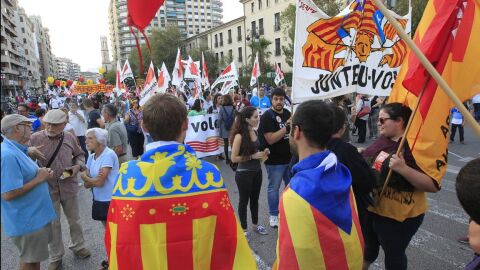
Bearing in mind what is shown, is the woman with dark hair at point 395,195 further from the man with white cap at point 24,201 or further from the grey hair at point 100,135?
the man with white cap at point 24,201

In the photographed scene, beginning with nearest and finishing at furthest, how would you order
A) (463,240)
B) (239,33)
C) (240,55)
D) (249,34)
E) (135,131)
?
(463,240) < (135,131) < (249,34) < (239,33) < (240,55)

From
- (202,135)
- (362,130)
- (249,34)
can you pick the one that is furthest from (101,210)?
(249,34)

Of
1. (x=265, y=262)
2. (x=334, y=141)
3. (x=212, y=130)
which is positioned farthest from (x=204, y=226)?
(x=212, y=130)

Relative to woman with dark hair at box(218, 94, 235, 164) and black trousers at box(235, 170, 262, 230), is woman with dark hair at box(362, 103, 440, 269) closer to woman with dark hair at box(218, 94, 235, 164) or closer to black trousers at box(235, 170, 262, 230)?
black trousers at box(235, 170, 262, 230)

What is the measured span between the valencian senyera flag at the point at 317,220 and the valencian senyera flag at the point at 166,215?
0.37 metres

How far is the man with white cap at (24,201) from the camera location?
2.85m

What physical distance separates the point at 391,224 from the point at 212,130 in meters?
5.56

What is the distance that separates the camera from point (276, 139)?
14.8 ft

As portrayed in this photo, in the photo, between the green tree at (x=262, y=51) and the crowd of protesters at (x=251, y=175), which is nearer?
the crowd of protesters at (x=251, y=175)

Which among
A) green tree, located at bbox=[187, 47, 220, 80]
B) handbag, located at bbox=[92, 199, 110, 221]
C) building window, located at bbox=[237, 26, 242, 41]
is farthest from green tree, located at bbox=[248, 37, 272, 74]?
handbag, located at bbox=[92, 199, 110, 221]

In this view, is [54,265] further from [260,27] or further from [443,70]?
[260,27]

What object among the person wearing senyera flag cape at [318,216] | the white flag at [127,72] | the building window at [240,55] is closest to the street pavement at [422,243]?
the person wearing senyera flag cape at [318,216]

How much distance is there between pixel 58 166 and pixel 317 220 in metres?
3.28

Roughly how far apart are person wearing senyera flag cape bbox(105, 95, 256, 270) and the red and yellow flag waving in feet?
5.05
